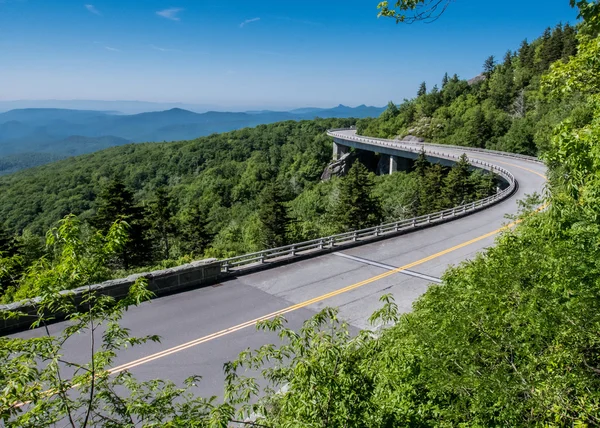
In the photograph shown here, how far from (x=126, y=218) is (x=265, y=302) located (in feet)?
75.1

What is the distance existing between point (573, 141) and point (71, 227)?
6.07m

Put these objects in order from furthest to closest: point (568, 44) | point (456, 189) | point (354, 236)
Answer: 1. point (568, 44)
2. point (456, 189)
3. point (354, 236)

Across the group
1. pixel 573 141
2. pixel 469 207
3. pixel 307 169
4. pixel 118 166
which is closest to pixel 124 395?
pixel 573 141

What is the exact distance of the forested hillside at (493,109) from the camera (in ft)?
250

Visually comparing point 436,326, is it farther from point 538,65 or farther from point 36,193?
point 36,193

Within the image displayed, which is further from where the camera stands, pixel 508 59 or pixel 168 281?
pixel 508 59

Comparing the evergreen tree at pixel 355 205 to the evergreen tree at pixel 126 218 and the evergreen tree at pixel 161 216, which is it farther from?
the evergreen tree at pixel 126 218

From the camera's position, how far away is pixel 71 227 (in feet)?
14.4

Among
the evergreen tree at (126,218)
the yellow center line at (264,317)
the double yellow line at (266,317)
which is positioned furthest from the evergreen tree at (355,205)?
the yellow center line at (264,317)

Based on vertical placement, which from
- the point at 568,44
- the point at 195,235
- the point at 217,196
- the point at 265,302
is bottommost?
the point at 217,196

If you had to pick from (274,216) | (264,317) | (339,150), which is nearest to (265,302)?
(264,317)

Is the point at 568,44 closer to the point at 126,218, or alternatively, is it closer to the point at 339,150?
the point at 339,150

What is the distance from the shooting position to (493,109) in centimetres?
9425

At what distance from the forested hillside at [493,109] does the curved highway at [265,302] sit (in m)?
52.2
